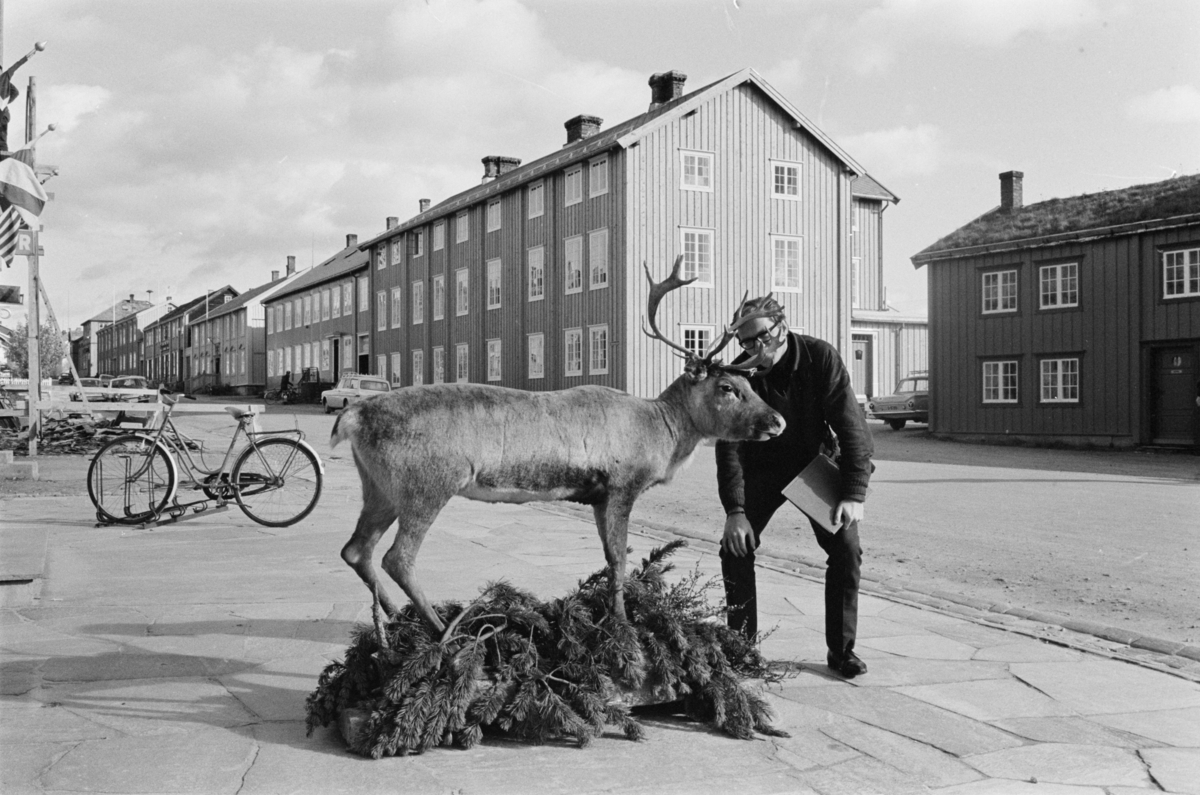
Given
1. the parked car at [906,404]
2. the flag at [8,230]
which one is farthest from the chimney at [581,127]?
the flag at [8,230]

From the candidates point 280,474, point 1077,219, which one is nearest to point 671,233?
point 1077,219

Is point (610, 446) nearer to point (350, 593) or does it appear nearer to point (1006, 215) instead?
point (350, 593)

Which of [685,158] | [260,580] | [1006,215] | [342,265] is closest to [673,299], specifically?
[685,158]

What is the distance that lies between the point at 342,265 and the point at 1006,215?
1745 inches

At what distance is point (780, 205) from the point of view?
114 feet

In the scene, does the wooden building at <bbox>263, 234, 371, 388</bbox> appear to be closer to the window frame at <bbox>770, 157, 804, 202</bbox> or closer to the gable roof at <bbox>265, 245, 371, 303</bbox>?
the gable roof at <bbox>265, 245, 371, 303</bbox>

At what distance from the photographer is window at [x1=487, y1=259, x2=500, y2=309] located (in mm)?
41094

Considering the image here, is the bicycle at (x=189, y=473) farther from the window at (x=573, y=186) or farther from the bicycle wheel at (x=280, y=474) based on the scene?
the window at (x=573, y=186)

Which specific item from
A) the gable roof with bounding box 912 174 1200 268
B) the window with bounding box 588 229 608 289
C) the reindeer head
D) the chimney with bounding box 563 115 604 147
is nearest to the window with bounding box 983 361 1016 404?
the gable roof with bounding box 912 174 1200 268

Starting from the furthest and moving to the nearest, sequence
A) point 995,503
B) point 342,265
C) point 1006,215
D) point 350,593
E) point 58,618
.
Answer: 1. point 342,265
2. point 1006,215
3. point 995,503
4. point 350,593
5. point 58,618

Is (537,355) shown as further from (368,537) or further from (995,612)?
(368,537)

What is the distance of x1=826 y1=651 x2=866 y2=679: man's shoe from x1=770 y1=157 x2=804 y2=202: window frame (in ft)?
101

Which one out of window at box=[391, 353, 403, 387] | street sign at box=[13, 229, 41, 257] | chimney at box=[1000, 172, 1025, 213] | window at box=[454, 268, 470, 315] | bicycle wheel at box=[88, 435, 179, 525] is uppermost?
chimney at box=[1000, 172, 1025, 213]

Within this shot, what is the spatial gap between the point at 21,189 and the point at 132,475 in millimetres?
5789
